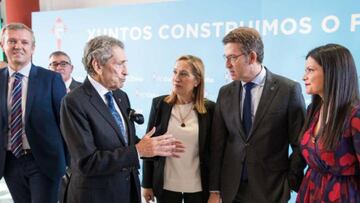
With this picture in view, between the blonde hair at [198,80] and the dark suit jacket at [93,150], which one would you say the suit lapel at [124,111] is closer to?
the dark suit jacket at [93,150]

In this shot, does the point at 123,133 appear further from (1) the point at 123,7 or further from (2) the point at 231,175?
(1) the point at 123,7

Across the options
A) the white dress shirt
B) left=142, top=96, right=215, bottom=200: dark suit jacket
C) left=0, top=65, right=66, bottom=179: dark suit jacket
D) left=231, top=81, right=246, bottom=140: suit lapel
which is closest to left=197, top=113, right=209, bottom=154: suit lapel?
left=142, top=96, right=215, bottom=200: dark suit jacket

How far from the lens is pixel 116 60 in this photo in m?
1.84

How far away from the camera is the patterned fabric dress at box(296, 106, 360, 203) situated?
62.8 inches

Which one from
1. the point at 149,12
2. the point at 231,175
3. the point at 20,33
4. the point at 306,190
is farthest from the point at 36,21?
the point at 306,190

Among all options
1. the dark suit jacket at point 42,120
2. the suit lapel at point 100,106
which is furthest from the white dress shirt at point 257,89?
the dark suit jacket at point 42,120

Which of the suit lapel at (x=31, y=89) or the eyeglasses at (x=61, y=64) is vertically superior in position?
the eyeglasses at (x=61, y=64)

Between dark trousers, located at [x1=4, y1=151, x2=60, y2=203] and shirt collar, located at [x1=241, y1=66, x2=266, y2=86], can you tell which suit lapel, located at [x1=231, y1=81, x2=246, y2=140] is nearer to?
shirt collar, located at [x1=241, y1=66, x2=266, y2=86]

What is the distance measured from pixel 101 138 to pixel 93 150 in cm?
8

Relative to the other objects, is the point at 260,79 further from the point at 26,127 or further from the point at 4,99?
the point at 4,99

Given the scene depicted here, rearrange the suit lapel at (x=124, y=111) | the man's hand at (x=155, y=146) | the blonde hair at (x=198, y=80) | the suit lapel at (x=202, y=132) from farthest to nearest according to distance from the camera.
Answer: the blonde hair at (x=198, y=80), the suit lapel at (x=202, y=132), the suit lapel at (x=124, y=111), the man's hand at (x=155, y=146)

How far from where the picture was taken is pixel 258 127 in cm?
200

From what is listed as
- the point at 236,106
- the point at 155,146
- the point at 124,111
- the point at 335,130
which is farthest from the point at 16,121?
the point at 335,130

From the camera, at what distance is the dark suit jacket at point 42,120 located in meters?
2.30
